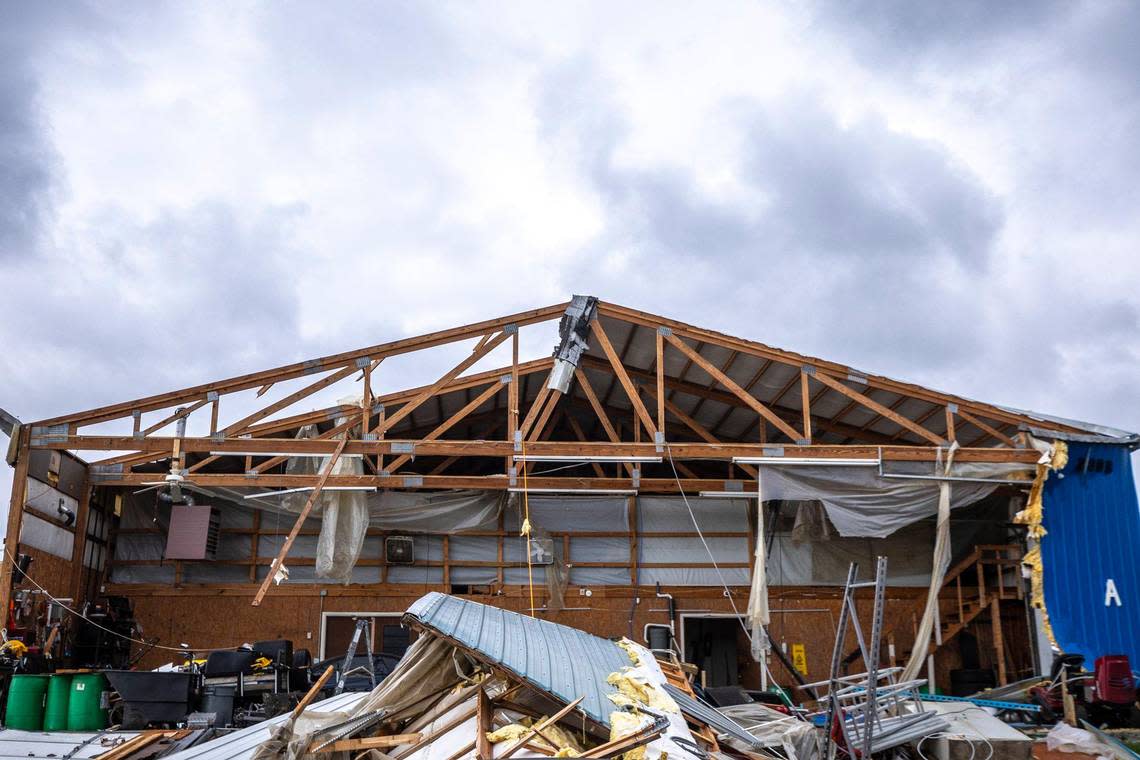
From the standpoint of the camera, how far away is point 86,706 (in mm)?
12492

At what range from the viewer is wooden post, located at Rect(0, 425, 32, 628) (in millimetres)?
14664

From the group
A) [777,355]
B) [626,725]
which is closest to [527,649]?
[626,725]

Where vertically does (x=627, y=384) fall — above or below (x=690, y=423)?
below

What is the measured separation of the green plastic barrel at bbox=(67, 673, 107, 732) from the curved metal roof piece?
599cm

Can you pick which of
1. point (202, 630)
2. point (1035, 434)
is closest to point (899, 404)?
point (1035, 434)

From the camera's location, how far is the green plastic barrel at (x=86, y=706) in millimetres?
12430

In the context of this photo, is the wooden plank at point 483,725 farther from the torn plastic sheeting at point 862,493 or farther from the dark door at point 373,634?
the dark door at point 373,634

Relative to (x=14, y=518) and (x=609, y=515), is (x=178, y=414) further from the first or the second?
(x=609, y=515)

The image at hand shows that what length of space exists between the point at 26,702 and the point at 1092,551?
1428 cm

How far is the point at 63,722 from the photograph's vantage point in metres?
12.5

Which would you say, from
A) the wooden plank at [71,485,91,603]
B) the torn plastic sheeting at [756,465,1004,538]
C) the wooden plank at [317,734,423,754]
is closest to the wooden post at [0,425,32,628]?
the wooden plank at [71,485,91,603]

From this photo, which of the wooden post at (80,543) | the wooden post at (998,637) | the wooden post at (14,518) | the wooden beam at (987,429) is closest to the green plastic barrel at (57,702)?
the wooden post at (14,518)

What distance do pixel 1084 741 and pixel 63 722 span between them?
11926mm

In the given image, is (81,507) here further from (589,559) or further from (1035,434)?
(1035,434)
